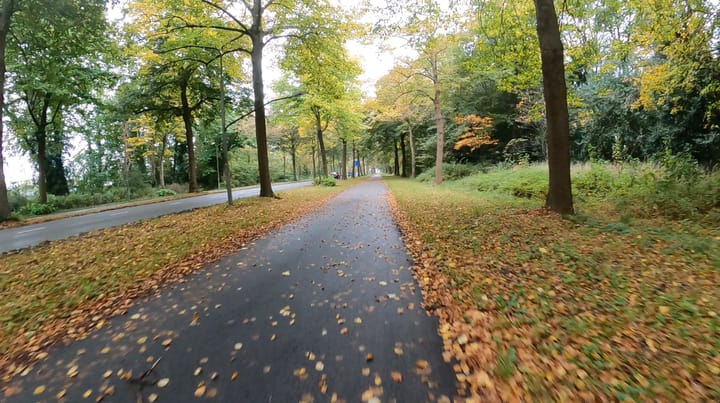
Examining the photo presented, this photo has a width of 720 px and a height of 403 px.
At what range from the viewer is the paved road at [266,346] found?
Result: 2.52 m

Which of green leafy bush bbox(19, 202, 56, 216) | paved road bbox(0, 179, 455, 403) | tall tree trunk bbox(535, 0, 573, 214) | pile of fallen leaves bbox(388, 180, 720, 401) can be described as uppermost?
tall tree trunk bbox(535, 0, 573, 214)

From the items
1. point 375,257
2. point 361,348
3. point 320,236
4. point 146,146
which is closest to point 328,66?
point 320,236

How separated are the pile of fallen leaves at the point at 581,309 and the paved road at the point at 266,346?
44 cm

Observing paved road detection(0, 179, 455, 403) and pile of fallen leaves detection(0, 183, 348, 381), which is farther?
pile of fallen leaves detection(0, 183, 348, 381)

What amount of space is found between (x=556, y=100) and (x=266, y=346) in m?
7.88

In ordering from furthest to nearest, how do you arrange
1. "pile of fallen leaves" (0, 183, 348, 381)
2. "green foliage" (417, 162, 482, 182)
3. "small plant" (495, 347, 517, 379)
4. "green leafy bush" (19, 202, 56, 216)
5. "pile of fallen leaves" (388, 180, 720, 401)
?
"green foliage" (417, 162, 482, 182) < "green leafy bush" (19, 202, 56, 216) < "pile of fallen leaves" (0, 183, 348, 381) < "small plant" (495, 347, 517, 379) < "pile of fallen leaves" (388, 180, 720, 401)

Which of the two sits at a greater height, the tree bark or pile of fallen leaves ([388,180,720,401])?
the tree bark

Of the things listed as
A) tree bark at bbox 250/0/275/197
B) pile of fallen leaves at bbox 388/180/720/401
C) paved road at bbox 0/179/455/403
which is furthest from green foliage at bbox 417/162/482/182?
paved road at bbox 0/179/455/403

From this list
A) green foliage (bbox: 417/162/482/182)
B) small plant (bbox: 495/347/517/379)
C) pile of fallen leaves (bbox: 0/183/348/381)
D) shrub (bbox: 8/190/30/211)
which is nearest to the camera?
small plant (bbox: 495/347/517/379)

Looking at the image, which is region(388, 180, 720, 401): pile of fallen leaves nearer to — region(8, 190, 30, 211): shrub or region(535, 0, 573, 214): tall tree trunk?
region(535, 0, 573, 214): tall tree trunk

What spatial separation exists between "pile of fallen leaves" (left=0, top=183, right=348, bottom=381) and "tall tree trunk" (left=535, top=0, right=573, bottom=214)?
773cm

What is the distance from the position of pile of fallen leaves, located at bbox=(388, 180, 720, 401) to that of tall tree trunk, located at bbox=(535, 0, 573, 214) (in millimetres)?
1296

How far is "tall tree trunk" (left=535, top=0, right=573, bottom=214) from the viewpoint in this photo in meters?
7.09

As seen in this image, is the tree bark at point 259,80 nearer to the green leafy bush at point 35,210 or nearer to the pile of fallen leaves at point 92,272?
the pile of fallen leaves at point 92,272
